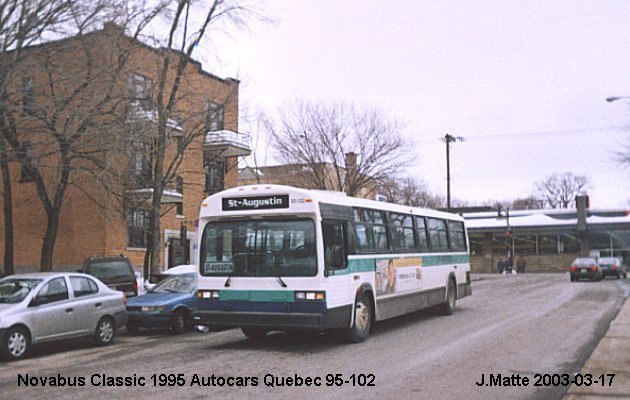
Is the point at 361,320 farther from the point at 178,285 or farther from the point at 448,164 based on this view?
the point at 448,164

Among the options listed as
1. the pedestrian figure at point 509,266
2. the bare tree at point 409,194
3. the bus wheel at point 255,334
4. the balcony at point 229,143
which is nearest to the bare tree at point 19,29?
the bus wheel at point 255,334

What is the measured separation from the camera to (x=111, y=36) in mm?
18281

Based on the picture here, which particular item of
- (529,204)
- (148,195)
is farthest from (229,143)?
(529,204)

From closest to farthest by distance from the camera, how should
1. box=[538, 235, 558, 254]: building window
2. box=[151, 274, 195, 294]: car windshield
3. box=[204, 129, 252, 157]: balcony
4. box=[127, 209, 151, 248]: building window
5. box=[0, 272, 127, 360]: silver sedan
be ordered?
1. box=[0, 272, 127, 360]: silver sedan
2. box=[151, 274, 195, 294]: car windshield
3. box=[204, 129, 252, 157]: balcony
4. box=[127, 209, 151, 248]: building window
5. box=[538, 235, 558, 254]: building window

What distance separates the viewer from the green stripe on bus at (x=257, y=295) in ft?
39.3

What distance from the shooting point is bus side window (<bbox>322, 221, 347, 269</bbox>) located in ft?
40.1

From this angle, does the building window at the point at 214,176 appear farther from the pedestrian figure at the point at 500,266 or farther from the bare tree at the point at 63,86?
the pedestrian figure at the point at 500,266

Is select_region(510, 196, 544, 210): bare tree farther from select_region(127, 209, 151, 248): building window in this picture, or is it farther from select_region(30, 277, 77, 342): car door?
select_region(30, 277, 77, 342): car door

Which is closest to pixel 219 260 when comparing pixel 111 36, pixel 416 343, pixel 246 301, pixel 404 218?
pixel 246 301

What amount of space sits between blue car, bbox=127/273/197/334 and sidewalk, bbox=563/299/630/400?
8.83m

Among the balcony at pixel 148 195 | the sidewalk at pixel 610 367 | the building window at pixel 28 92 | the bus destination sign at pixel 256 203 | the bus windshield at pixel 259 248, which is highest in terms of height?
the building window at pixel 28 92

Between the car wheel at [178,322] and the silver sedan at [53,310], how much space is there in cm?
132

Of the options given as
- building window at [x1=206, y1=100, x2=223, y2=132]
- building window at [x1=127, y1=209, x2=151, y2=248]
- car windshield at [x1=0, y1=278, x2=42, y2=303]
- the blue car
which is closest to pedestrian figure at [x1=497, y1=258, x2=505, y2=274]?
building window at [x1=127, y1=209, x2=151, y2=248]

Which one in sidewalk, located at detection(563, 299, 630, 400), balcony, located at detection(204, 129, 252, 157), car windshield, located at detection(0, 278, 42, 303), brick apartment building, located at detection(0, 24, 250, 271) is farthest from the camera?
balcony, located at detection(204, 129, 252, 157)
